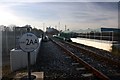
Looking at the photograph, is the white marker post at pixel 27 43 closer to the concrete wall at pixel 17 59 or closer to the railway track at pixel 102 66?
the railway track at pixel 102 66

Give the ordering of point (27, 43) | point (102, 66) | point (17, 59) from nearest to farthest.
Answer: point (27, 43), point (17, 59), point (102, 66)

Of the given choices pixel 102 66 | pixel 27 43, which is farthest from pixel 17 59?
pixel 27 43

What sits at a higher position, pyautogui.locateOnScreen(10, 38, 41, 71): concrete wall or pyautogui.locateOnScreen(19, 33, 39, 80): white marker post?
pyautogui.locateOnScreen(19, 33, 39, 80): white marker post

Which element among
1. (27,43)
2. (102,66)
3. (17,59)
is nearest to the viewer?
(27,43)

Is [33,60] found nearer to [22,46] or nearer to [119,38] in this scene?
[22,46]

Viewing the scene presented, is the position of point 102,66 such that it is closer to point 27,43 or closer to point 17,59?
point 17,59

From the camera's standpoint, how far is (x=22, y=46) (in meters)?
5.56

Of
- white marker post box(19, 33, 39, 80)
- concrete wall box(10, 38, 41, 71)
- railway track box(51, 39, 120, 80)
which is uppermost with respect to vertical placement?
white marker post box(19, 33, 39, 80)

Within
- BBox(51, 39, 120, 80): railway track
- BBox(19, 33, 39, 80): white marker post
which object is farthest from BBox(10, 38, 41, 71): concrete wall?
BBox(19, 33, 39, 80): white marker post

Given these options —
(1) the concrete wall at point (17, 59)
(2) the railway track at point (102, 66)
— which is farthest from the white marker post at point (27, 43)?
(1) the concrete wall at point (17, 59)

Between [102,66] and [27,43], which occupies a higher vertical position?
[27,43]

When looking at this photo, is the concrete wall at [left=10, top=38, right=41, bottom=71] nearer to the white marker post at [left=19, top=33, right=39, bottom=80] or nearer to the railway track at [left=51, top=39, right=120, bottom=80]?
the railway track at [left=51, top=39, right=120, bottom=80]

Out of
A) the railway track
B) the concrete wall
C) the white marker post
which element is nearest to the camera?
the white marker post

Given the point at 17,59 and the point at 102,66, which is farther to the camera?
the point at 102,66
